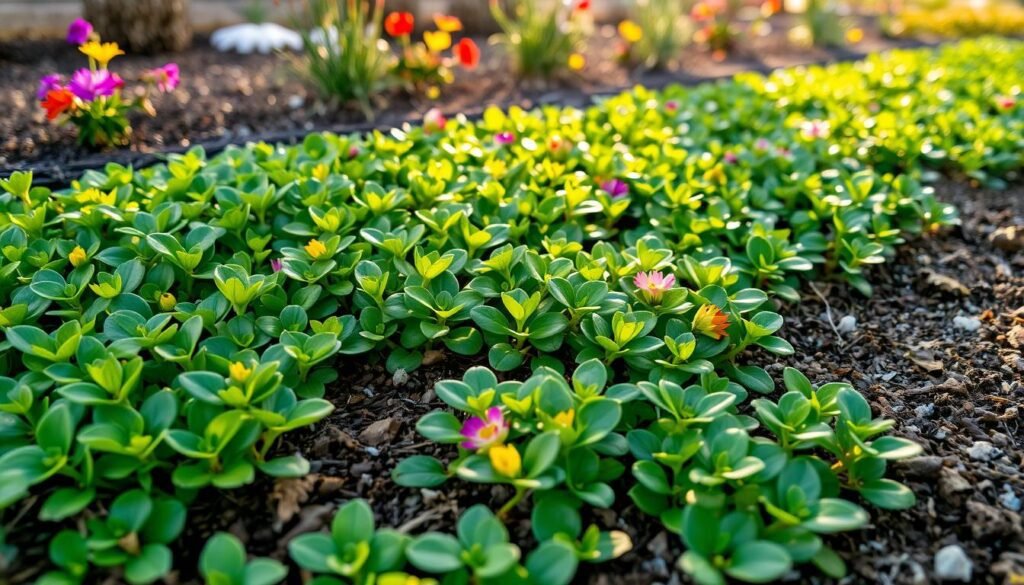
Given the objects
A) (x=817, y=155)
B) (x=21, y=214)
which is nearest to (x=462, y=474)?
(x=21, y=214)

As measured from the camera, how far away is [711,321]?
1769 millimetres

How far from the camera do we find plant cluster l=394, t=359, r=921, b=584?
129 centimetres

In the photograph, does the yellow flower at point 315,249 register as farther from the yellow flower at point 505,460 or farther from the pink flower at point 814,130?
the pink flower at point 814,130

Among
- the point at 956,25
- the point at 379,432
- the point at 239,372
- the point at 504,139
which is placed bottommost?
the point at 379,432

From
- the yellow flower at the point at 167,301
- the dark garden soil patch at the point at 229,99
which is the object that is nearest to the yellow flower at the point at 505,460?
the yellow flower at the point at 167,301

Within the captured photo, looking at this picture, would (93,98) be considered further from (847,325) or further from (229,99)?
(847,325)

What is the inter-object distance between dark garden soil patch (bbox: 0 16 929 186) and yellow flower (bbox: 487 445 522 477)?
7.27ft

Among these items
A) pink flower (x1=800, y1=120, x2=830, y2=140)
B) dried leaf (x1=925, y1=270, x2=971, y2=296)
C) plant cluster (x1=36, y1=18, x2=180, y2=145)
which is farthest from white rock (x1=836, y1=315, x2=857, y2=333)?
plant cluster (x1=36, y1=18, x2=180, y2=145)

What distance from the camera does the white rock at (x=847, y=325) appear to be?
7.15ft

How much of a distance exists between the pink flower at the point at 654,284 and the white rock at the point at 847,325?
2.21 ft

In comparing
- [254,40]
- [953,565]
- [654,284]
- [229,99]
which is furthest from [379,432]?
[254,40]

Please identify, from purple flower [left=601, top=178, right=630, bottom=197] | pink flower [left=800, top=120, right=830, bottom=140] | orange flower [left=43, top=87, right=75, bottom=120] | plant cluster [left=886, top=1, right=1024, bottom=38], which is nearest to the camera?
purple flower [left=601, top=178, right=630, bottom=197]

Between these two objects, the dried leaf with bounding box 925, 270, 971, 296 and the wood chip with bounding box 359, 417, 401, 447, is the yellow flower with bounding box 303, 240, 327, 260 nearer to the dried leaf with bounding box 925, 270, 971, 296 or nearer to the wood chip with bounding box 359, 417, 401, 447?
the wood chip with bounding box 359, 417, 401, 447

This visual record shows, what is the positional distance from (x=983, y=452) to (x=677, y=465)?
80 centimetres
